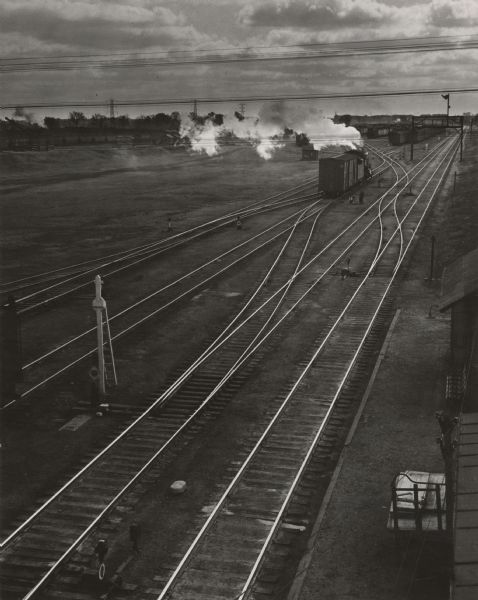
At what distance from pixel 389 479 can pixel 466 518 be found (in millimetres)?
5125

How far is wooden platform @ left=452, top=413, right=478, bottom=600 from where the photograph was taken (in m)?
7.42

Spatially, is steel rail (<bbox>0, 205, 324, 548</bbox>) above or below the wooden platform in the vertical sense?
below

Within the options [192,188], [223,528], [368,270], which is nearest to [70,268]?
[368,270]

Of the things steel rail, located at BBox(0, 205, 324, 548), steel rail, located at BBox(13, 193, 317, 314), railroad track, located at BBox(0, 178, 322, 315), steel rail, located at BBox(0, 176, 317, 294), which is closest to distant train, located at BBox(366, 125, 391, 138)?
steel rail, located at BBox(0, 176, 317, 294)

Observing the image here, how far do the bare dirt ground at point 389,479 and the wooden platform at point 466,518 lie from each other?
1.74 metres

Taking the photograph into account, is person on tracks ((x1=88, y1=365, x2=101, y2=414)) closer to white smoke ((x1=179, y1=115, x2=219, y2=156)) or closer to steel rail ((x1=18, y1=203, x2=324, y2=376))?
steel rail ((x1=18, y1=203, x2=324, y2=376))

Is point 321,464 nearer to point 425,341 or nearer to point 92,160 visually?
point 425,341

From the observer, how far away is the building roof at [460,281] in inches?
678

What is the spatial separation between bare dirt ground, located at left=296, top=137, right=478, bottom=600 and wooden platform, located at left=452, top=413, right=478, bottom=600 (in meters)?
1.74

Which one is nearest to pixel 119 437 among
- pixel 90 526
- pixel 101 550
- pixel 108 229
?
pixel 90 526

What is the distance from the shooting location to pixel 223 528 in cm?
1223

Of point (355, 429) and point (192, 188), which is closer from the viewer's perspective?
point (355, 429)

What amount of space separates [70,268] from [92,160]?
68033 millimetres

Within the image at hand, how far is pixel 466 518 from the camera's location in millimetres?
8625
